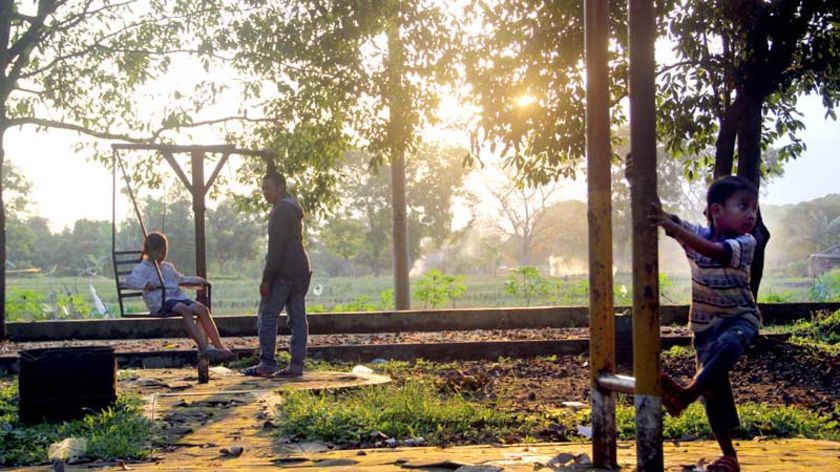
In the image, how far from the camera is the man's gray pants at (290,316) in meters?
9.11

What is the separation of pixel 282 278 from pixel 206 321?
962 mm

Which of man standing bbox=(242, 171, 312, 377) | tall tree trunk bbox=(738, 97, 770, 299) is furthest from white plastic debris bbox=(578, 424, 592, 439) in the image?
tall tree trunk bbox=(738, 97, 770, 299)

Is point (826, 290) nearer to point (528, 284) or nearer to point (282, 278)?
point (528, 284)

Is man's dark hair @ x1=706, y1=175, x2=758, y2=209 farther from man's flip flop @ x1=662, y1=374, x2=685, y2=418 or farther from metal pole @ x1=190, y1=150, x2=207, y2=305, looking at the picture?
metal pole @ x1=190, y1=150, x2=207, y2=305

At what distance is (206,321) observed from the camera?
9.35 meters

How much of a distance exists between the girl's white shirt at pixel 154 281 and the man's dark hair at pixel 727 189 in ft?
18.7

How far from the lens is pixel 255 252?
257 ft

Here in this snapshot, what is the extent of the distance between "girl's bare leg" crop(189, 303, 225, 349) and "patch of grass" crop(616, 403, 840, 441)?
14.6 feet

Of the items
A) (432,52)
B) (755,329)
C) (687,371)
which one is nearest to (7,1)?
(432,52)

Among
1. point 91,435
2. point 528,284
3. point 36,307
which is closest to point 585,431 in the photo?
point 91,435

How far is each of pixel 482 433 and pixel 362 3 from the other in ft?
30.1

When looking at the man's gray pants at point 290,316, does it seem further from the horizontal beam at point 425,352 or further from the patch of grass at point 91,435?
the patch of grass at point 91,435

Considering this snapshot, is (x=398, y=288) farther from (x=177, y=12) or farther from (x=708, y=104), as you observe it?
(x=708, y=104)

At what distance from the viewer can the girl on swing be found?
867 centimetres
